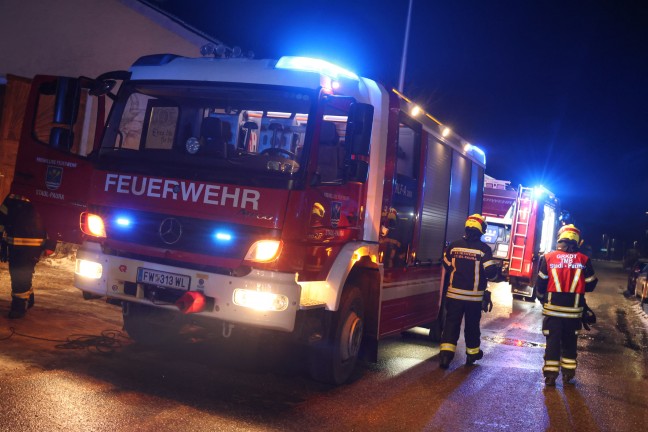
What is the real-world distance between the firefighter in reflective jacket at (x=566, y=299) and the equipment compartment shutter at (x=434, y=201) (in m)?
1.57

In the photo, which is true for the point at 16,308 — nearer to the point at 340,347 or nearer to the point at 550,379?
the point at 340,347

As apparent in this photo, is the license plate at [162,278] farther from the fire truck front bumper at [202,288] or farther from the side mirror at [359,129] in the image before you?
the side mirror at [359,129]

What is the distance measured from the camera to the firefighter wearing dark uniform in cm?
738

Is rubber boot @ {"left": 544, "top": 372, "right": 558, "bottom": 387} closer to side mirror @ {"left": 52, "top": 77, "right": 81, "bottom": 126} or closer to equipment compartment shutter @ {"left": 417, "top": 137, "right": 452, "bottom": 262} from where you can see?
equipment compartment shutter @ {"left": 417, "top": 137, "right": 452, "bottom": 262}

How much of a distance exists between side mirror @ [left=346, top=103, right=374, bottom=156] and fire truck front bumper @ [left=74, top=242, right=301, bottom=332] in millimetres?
1200

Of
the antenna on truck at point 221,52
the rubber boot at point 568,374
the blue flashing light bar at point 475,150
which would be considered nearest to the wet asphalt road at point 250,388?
the rubber boot at point 568,374

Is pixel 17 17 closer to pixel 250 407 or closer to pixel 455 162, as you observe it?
pixel 455 162

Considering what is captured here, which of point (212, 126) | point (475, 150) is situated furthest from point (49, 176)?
point (475, 150)

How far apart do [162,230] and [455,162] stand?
5320 mm

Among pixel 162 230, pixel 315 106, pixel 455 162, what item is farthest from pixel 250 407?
pixel 455 162

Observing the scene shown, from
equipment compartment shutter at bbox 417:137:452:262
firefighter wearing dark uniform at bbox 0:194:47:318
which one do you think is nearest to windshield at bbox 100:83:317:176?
firefighter wearing dark uniform at bbox 0:194:47:318

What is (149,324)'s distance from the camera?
7.04 m

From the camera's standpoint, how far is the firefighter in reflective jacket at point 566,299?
7723 millimetres

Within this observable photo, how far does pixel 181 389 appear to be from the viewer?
18.6 feet
